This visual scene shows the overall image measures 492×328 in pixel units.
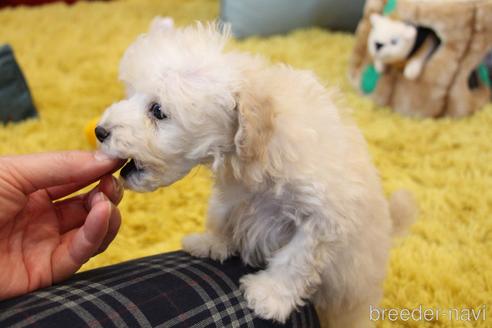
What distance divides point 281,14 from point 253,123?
7.98 feet

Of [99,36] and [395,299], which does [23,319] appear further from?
[99,36]

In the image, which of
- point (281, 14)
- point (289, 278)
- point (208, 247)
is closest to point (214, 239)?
point (208, 247)

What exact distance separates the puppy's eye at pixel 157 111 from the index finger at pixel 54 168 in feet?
0.40

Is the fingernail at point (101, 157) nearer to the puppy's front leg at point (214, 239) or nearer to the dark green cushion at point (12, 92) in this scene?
the puppy's front leg at point (214, 239)

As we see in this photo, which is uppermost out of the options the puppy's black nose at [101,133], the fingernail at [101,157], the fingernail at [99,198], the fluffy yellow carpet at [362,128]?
the puppy's black nose at [101,133]

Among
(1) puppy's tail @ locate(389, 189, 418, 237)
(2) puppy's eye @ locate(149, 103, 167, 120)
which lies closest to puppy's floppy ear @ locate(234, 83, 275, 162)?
(2) puppy's eye @ locate(149, 103, 167, 120)

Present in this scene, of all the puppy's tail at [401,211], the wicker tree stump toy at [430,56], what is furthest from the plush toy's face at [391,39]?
the puppy's tail at [401,211]

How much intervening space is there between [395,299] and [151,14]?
3.00 meters

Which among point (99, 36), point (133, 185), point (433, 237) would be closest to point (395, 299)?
point (433, 237)

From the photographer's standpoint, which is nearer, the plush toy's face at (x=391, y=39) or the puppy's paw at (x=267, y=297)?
the puppy's paw at (x=267, y=297)

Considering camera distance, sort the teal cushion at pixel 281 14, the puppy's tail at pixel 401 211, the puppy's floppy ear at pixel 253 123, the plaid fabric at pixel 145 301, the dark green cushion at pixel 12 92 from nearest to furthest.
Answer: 1. the plaid fabric at pixel 145 301
2. the puppy's floppy ear at pixel 253 123
3. the puppy's tail at pixel 401 211
4. the dark green cushion at pixel 12 92
5. the teal cushion at pixel 281 14

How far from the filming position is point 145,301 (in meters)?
0.92

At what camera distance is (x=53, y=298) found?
894 mm

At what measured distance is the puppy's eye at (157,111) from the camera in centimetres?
100
